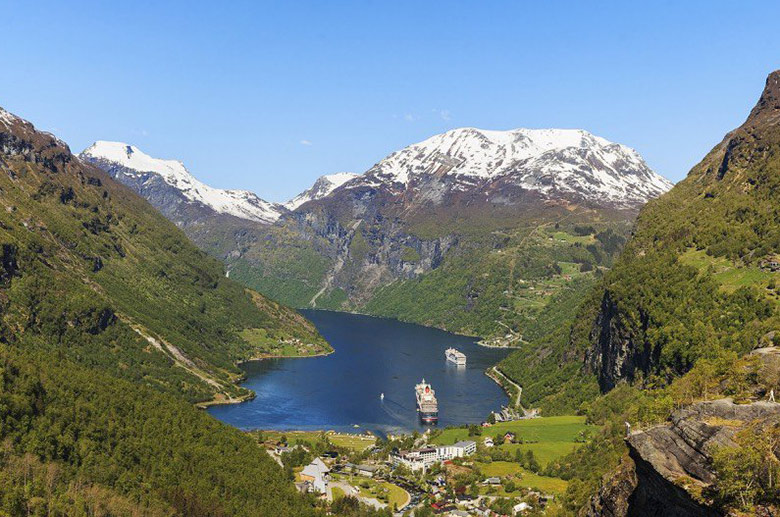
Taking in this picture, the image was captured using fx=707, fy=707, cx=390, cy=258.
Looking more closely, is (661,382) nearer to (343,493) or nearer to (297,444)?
(343,493)

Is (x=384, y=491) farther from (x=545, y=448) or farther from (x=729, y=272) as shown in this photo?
(x=729, y=272)

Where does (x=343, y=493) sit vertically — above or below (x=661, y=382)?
below

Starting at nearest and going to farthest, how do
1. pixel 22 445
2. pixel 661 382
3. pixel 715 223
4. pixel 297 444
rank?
pixel 22 445, pixel 661 382, pixel 297 444, pixel 715 223

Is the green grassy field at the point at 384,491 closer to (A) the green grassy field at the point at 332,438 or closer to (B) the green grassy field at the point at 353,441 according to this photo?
(A) the green grassy field at the point at 332,438

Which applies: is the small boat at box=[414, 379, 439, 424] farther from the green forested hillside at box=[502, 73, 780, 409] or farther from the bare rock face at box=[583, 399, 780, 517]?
the bare rock face at box=[583, 399, 780, 517]

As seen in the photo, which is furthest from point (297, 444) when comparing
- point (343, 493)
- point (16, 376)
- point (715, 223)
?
point (715, 223)

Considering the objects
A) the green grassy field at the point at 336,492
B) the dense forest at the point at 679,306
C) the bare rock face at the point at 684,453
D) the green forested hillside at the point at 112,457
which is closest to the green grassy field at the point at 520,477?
the dense forest at the point at 679,306
